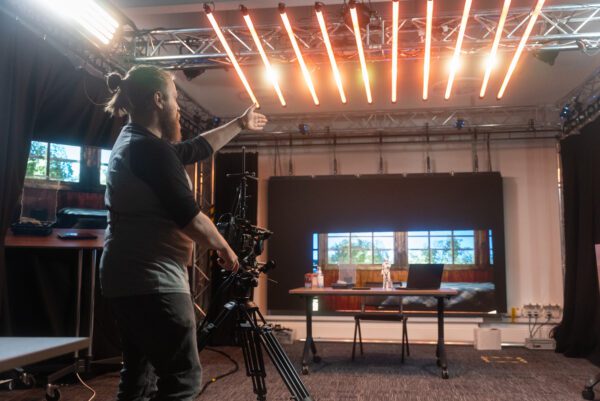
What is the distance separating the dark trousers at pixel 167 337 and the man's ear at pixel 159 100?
55 centimetres

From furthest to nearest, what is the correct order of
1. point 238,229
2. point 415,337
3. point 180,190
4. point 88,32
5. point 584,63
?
point 415,337, point 584,63, point 88,32, point 238,229, point 180,190

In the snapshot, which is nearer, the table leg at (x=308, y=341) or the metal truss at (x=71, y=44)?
the metal truss at (x=71, y=44)

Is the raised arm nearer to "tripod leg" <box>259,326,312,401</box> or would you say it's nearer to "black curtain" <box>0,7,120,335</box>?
"tripod leg" <box>259,326,312,401</box>

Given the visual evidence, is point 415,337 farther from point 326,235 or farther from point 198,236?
point 198,236

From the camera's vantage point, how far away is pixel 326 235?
21.9ft

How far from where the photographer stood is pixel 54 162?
402 centimetres

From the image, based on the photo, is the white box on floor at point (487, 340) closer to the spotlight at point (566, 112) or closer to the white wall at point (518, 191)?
the white wall at point (518, 191)

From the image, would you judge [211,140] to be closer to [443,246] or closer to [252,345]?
[252,345]

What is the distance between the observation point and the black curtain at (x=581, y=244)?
5230mm

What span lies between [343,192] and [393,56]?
3043 mm

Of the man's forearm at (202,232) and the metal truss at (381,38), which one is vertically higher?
the metal truss at (381,38)

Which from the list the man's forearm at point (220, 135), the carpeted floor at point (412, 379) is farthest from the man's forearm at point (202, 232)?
the carpeted floor at point (412, 379)

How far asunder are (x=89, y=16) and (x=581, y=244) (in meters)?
5.04

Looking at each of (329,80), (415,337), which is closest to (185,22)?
(329,80)
